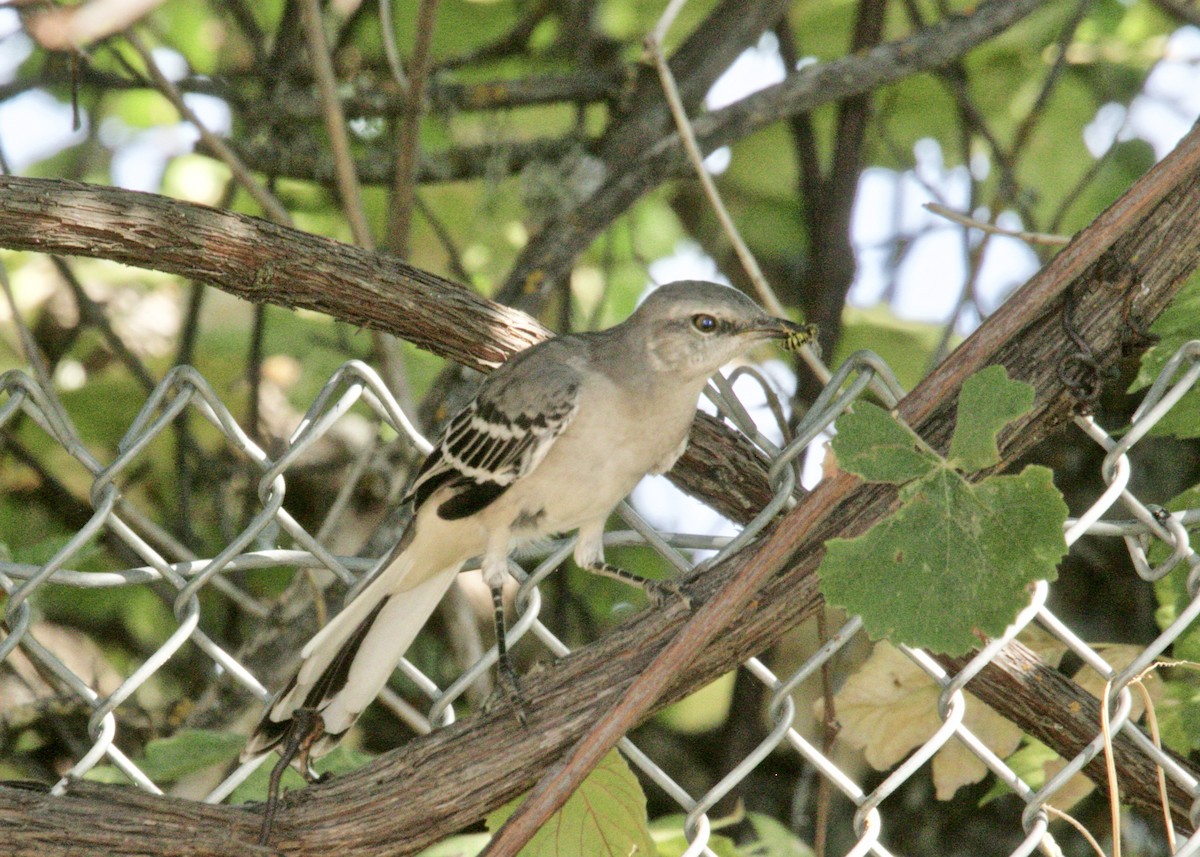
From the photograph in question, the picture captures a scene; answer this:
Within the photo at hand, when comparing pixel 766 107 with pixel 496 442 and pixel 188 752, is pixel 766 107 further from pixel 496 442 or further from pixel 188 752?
pixel 188 752

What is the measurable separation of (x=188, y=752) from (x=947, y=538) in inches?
64.7

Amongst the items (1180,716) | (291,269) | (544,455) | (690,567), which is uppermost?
(291,269)

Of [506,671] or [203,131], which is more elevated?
[203,131]

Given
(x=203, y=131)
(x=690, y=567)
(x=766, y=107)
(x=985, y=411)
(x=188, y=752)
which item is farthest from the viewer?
(x=766, y=107)

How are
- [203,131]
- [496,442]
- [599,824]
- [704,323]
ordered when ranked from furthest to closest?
[203,131] → [704,323] → [496,442] → [599,824]

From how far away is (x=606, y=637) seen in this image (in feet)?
7.91

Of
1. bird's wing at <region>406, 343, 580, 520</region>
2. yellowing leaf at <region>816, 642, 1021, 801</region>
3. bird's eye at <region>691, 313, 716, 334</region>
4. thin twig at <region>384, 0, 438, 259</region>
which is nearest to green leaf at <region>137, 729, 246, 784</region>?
bird's wing at <region>406, 343, 580, 520</region>

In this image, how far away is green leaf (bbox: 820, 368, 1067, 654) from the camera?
6.56ft

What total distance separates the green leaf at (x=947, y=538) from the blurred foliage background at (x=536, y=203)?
236 cm

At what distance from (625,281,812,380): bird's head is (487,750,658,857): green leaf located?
1070 mm

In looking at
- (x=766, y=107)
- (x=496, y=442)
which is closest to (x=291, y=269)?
(x=496, y=442)

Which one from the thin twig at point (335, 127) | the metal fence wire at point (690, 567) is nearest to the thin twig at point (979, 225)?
the metal fence wire at point (690, 567)

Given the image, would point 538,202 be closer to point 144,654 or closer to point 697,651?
point 144,654

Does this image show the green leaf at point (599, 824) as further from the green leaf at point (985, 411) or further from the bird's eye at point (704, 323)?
the bird's eye at point (704, 323)
